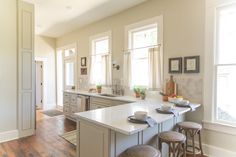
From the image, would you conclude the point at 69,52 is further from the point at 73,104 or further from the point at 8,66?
the point at 8,66

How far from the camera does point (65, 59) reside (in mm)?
6910

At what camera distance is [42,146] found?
3.36m

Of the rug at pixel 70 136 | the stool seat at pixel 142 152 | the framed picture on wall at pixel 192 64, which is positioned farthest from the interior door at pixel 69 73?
the stool seat at pixel 142 152

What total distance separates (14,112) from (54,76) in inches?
150

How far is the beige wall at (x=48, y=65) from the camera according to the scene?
710cm

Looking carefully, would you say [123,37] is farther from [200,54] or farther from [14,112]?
[14,112]

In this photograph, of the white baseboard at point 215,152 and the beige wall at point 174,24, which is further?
the beige wall at point 174,24

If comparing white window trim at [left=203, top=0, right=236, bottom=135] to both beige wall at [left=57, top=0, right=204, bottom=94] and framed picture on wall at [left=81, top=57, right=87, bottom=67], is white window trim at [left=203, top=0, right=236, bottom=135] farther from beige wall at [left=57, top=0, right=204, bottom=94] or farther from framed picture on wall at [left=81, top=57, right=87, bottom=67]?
framed picture on wall at [left=81, top=57, right=87, bottom=67]

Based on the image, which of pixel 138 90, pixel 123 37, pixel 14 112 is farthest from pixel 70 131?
pixel 123 37

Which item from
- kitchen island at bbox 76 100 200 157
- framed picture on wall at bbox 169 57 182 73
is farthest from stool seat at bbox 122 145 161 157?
framed picture on wall at bbox 169 57 182 73

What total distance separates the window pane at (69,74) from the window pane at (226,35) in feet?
17.0

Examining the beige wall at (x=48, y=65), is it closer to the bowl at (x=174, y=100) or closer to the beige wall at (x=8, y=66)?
the beige wall at (x=8, y=66)

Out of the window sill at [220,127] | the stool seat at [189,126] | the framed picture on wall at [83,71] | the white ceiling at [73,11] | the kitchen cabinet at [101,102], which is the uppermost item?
the white ceiling at [73,11]

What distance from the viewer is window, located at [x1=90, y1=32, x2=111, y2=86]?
4.80m
